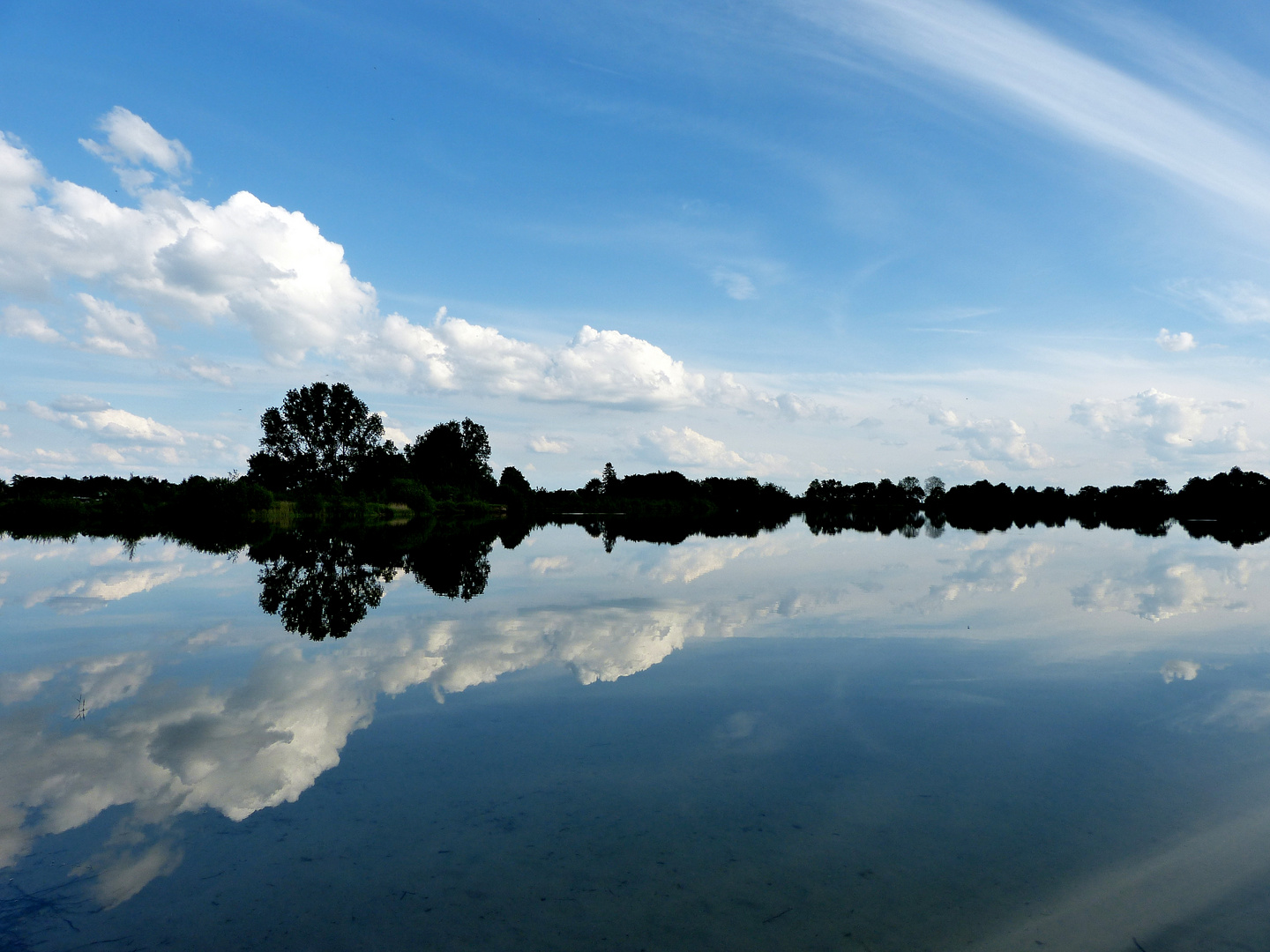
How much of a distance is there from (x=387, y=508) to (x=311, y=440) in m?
19.7

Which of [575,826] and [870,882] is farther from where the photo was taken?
[575,826]

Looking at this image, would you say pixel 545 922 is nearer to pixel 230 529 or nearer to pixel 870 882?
pixel 870 882

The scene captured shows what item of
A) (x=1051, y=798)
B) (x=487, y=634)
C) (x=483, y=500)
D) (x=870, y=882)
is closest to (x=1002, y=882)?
(x=870, y=882)

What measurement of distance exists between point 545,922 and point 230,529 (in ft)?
151

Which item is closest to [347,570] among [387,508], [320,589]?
[320,589]

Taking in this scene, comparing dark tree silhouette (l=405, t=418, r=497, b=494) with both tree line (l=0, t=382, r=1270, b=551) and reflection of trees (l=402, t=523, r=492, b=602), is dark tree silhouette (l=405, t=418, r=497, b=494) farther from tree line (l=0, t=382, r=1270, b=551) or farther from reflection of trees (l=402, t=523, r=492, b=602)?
reflection of trees (l=402, t=523, r=492, b=602)

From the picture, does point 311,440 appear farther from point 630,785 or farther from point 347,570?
point 630,785

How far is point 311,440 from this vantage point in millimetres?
78375

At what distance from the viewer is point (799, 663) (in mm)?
11125

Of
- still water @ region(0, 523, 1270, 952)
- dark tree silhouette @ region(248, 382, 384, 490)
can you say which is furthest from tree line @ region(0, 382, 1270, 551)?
still water @ region(0, 523, 1270, 952)

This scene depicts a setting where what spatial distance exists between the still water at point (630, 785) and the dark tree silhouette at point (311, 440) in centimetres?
6801

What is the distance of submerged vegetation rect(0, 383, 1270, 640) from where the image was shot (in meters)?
23.2

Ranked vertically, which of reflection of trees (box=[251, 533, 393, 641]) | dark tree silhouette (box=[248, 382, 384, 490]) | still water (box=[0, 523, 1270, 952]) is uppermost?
dark tree silhouette (box=[248, 382, 384, 490])

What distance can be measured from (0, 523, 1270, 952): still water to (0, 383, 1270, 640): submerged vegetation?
13.1 feet
